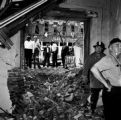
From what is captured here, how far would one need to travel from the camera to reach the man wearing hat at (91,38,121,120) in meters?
3.74

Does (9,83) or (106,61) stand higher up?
(106,61)

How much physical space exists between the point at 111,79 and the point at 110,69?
167 millimetres

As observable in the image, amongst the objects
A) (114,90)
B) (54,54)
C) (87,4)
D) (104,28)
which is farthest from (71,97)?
(54,54)

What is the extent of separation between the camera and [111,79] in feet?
12.9

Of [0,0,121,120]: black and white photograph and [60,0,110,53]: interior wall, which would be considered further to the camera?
[60,0,110,53]: interior wall

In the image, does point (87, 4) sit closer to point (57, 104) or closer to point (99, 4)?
point (99, 4)

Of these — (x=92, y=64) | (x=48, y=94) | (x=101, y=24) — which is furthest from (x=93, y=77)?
(x=101, y=24)

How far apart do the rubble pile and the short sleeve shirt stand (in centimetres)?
327

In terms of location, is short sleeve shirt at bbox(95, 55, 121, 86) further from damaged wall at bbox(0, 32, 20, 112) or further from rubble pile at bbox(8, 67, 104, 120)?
damaged wall at bbox(0, 32, 20, 112)

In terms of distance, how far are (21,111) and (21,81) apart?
0.86 m

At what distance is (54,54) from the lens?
42.5 feet

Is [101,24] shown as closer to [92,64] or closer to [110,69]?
→ [92,64]

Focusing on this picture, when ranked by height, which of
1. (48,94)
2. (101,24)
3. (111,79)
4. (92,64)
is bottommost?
(48,94)

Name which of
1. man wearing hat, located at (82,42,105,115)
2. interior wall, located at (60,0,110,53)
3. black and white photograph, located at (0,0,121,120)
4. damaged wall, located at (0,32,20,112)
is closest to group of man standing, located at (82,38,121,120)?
black and white photograph, located at (0,0,121,120)
